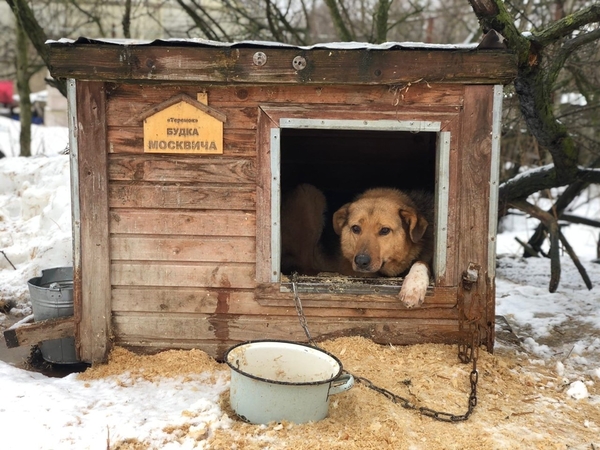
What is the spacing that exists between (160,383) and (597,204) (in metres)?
17.1

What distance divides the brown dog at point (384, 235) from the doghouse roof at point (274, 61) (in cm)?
123

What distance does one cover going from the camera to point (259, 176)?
3.85 meters

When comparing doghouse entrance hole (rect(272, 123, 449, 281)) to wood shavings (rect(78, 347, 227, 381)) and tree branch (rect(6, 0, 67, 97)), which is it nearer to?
wood shavings (rect(78, 347, 227, 381))

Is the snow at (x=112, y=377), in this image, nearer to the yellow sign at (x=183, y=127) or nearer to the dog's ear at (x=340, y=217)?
the yellow sign at (x=183, y=127)

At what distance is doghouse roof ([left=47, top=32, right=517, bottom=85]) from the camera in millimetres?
3619

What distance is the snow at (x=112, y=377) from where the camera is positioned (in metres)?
2.98

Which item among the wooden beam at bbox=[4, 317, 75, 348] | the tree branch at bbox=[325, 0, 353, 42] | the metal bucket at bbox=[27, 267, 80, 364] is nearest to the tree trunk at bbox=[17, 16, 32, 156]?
the tree branch at bbox=[325, 0, 353, 42]

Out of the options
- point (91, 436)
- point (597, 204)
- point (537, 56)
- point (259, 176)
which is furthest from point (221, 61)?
point (597, 204)

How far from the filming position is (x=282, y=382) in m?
2.84

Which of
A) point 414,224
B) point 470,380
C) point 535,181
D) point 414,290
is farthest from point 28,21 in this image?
point 470,380

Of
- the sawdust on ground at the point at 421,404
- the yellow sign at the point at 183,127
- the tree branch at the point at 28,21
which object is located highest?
the tree branch at the point at 28,21

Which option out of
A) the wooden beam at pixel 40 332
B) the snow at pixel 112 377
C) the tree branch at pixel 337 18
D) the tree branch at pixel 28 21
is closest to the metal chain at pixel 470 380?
the snow at pixel 112 377

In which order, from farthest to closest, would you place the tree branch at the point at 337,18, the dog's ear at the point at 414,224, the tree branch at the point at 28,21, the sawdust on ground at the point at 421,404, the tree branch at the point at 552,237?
the tree branch at the point at 337,18
the tree branch at the point at 28,21
the tree branch at the point at 552,237
the dog's ear at the point at 414,224
the sawdust on ground at the point at 421,404

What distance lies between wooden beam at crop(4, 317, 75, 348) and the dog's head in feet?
A: 6.99
